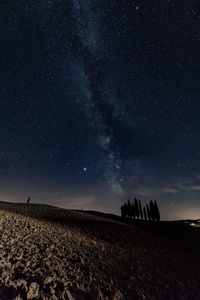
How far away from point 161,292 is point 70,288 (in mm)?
2373

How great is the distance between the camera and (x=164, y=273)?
558 centimetres

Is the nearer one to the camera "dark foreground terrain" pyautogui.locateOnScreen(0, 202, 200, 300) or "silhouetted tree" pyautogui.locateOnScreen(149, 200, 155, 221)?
"dark foreground terrain" pyautogui.locateOnScreen(0, 202, 200, 300)

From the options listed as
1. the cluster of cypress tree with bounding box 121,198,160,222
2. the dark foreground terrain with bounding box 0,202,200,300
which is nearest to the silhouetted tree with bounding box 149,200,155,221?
the cluster of cypress tree with bounding box 121,198,160,222

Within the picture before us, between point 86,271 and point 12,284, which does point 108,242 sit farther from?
point 12,284

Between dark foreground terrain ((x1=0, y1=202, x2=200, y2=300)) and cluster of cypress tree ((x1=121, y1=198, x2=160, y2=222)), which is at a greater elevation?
cluster of cypress tree ((x1=121, y1=198, x2=160, y2=222))

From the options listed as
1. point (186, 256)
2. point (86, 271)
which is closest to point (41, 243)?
point (86, 271)

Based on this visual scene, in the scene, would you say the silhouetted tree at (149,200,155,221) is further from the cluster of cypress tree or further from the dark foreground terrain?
the dark foreground terrain

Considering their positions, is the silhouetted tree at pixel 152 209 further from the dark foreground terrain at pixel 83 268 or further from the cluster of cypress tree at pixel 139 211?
the dark foreground terrain at pixel 83 268

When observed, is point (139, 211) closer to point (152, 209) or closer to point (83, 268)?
point (152, 209)

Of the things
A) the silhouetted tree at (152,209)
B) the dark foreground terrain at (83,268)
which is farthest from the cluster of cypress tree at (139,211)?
the dark foreground terrain at (83,268)

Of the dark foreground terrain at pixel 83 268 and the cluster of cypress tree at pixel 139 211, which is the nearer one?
the dark foreground terrain at pixel 83 268

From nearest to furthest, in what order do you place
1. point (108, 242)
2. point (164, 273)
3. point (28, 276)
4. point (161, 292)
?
1. point (28, 276)
2. point (161, 292)
3. point (164, 273)
4. point (108, 242)

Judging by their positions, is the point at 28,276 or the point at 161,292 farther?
the point at 161,292

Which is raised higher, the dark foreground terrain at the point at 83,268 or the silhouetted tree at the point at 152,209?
the silhouetted tree at the point at 152,209
